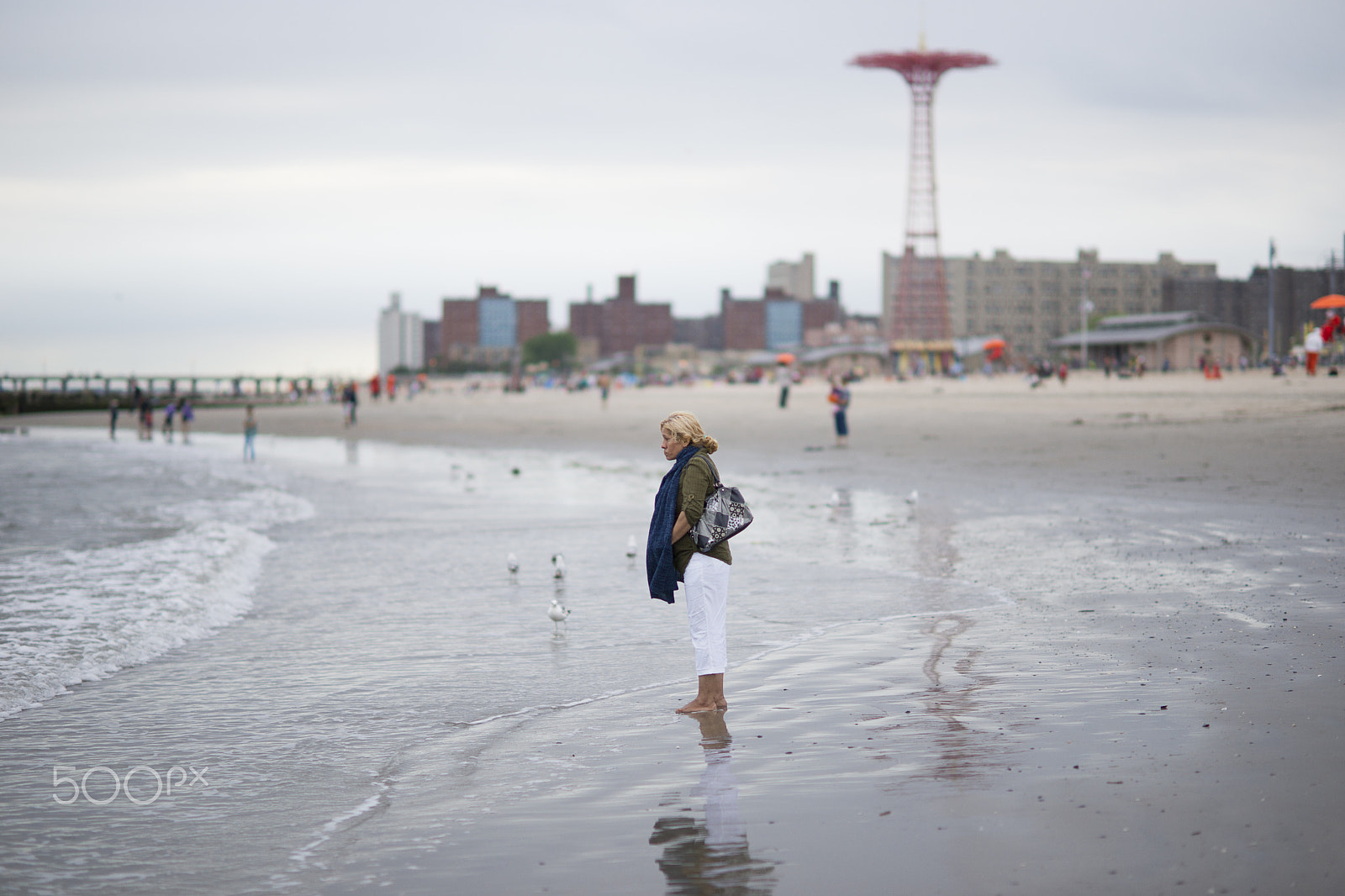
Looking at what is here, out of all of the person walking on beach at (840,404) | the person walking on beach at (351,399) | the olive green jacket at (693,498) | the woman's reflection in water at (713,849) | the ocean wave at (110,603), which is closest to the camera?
the woman's reflection in water at (713,849)

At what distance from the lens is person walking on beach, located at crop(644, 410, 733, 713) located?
630 cm

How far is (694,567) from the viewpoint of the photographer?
6332 millimetres

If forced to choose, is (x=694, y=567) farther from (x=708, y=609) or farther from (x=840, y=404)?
(x=840, y=404)

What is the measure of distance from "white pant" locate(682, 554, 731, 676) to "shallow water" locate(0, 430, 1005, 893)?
547mm

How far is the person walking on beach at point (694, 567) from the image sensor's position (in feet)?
20.7

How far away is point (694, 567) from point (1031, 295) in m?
163

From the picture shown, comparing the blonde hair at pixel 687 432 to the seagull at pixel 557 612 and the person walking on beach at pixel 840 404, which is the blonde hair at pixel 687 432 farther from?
the person walking on beach at pixel 840 404

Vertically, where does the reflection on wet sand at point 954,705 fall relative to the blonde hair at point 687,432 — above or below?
below

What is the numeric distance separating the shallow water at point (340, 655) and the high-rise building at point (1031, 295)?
477 feet

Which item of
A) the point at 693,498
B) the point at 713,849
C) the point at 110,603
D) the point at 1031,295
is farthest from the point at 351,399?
the point at 1031,295

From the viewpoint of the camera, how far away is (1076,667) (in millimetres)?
6977

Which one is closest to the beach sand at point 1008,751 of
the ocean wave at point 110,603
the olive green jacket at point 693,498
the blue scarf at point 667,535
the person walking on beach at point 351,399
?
the blue scarf at point 667,535

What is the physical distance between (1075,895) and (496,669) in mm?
4648

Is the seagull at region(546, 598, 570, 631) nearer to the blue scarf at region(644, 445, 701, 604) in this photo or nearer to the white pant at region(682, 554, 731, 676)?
the blue scarf at region(644, 445, 701, 604)
